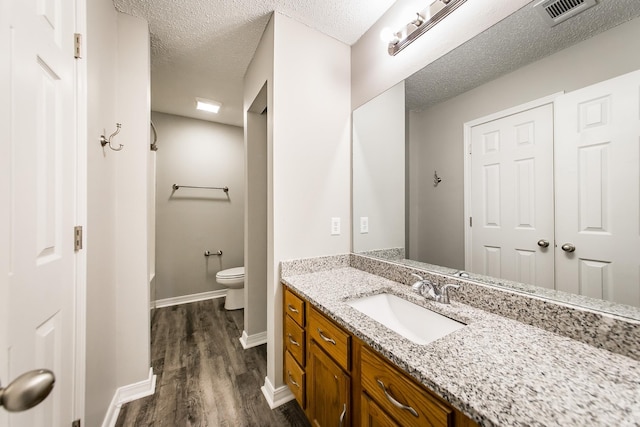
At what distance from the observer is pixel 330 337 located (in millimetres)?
1030

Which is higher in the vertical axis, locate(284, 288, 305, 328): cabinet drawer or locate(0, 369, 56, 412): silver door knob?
locate(0, 369, 56, 412): silver door knob

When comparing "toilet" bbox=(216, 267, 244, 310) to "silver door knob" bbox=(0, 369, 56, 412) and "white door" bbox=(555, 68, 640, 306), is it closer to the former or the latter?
"silver door knob" bbox=(0, 369, 56, 412)

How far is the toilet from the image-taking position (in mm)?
2875

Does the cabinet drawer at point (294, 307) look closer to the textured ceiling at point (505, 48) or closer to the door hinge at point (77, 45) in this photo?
the textured ceiling at point (505, 48)

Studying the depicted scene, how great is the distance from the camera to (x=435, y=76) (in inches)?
50.0

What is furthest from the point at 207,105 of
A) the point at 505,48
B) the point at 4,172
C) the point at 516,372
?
the point at 516,372

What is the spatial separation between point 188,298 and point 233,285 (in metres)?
0.86

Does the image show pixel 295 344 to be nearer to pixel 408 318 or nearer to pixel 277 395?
pixel 277 395

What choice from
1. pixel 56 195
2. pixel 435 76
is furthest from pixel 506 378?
pixel 56 195

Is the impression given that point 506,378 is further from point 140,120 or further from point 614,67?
point 140,120

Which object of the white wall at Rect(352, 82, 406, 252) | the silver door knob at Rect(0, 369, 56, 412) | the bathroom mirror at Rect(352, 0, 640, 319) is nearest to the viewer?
the silver door knob at Rect(0, 369, 56, 412)

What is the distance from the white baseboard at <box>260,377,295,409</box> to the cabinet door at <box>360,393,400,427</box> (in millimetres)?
855

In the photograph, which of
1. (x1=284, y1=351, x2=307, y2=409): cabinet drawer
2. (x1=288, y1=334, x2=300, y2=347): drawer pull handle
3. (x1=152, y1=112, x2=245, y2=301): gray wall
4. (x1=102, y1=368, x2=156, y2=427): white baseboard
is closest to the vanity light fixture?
(x1=288, y1=334, x2=300, y2=347): drawer pull handle

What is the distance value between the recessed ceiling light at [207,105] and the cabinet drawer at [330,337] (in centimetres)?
270
